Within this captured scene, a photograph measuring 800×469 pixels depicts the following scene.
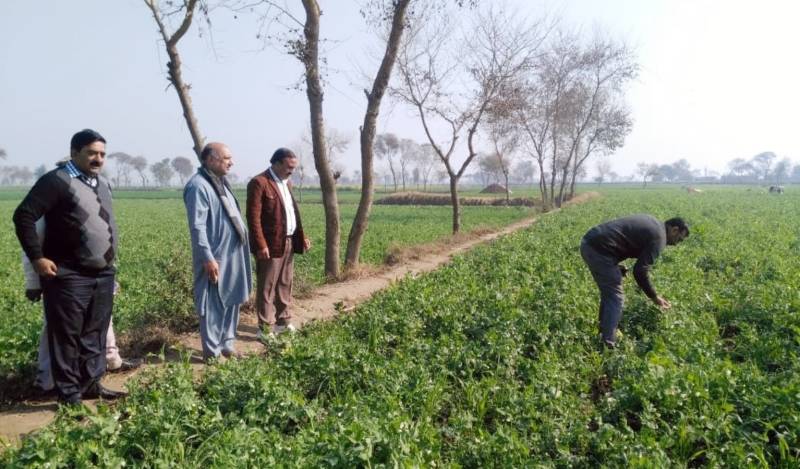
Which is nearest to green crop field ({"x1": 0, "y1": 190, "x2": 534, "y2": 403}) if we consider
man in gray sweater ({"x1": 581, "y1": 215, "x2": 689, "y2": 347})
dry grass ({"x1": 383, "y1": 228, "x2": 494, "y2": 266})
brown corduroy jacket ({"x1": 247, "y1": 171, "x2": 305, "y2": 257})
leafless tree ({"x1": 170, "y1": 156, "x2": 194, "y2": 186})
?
dry grass ({"x1": 383, "y1": 228, "x2": 494, "y2": 266})

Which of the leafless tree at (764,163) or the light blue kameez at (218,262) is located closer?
the light blue kameez at (218,262)

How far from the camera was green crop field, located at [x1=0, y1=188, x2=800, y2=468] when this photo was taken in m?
3.02

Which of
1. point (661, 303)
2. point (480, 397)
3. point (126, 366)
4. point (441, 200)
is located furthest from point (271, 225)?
point (441, 200)

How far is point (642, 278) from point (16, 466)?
17.9ft

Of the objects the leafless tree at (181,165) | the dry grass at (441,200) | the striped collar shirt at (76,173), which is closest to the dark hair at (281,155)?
the striped collar shirt at (76,173)

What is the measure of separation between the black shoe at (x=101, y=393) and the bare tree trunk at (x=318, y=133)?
5.21 metres

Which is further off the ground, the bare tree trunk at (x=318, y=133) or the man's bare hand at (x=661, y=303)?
the bare tree trunk at (x=318, y=133)

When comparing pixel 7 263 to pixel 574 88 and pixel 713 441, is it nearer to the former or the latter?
pixel 713 441

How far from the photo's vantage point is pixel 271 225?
225 inches

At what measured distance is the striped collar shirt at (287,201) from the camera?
5.81 metres

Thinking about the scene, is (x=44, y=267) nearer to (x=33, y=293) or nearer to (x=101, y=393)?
(x=33, y=293)

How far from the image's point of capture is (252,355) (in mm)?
4438

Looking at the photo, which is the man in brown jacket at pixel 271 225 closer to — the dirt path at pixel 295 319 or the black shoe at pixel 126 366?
the dirt path at pixel 295 319

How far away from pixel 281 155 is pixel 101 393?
2997 millimetres
